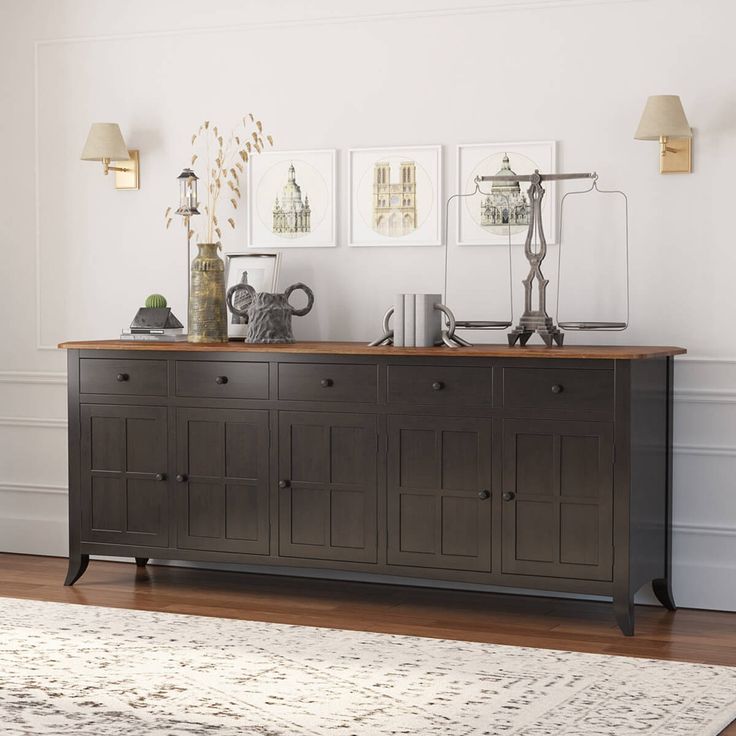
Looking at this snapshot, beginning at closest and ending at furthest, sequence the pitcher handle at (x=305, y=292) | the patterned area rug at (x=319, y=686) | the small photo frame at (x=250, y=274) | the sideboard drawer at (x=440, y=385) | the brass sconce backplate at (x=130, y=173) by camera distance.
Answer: the patterned area rug at (x=319, y=686) < the sideboard drawer at (x=440, y=385) < the pitcher handle at (x=305, y=292) < the small photo frame at (x=250, y=274) < the brass sconce backplate at (x=130, y=173)

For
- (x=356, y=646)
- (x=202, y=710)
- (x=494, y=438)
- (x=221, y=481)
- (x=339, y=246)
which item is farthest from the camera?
(x=339, y=246)

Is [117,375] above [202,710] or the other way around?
above

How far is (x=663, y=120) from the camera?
405 centimetres

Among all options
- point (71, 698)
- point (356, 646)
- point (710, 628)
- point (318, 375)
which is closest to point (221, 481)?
point (318, 375)

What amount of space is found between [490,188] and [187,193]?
113cm

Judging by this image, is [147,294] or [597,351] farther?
[147,294]

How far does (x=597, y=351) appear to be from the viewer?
3.83 m

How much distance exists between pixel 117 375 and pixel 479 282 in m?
1.35

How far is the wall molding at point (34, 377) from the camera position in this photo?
514 centimetres

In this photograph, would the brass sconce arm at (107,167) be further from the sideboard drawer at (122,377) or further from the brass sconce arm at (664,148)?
the brass sconce arm at (664,148)

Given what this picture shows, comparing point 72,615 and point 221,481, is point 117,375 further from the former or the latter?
point 72,615

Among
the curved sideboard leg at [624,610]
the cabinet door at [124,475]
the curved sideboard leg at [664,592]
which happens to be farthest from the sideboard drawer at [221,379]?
the curved sideboard leg at [664,592]

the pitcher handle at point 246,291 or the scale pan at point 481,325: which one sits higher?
the pitcher handle at point 246,291

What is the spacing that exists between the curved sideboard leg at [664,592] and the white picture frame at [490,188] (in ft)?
4.06
